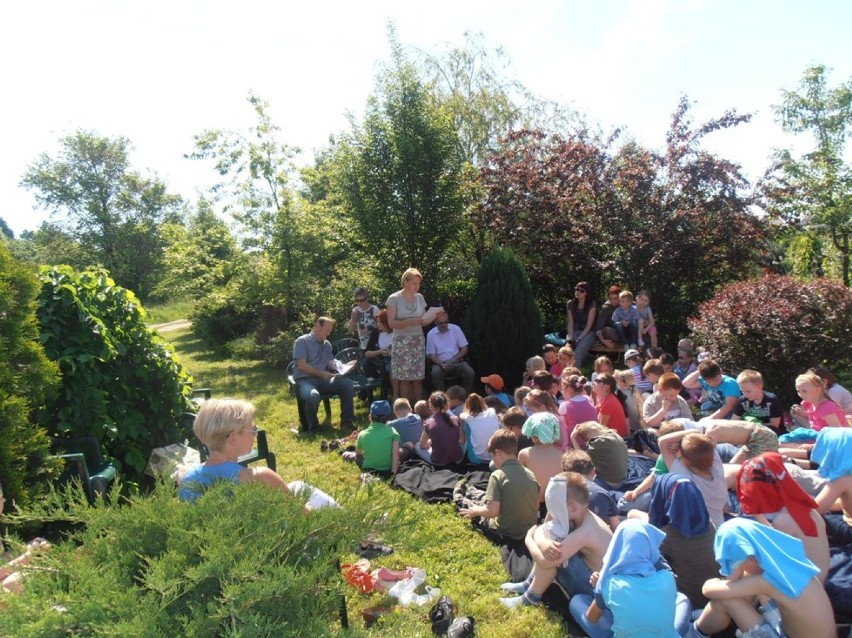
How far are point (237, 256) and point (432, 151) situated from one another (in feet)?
22.0

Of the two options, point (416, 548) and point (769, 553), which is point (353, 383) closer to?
point (769, 553)

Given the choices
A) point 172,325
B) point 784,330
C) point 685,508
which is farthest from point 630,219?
point 172,325

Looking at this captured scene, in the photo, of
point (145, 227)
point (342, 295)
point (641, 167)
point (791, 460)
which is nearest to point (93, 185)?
point (145, 227)

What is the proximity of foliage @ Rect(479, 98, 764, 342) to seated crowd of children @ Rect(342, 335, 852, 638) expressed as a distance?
3861 millimetres

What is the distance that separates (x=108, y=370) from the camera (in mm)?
5078

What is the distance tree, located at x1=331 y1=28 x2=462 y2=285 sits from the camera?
10.1 meters

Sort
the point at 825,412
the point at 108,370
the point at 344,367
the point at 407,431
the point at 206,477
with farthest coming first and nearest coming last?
1. the point at 344,367
2. the point at 407,431
3. the point at 825,412
4. the point at 108,370
5. the point at 206,477

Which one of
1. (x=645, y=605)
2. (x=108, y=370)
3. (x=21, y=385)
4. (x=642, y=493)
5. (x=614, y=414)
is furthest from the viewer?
(x=614, y=414)

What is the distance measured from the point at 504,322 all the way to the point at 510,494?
4.48 metres

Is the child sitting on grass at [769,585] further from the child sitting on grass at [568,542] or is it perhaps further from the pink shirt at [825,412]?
the pink shirt at [825,412]

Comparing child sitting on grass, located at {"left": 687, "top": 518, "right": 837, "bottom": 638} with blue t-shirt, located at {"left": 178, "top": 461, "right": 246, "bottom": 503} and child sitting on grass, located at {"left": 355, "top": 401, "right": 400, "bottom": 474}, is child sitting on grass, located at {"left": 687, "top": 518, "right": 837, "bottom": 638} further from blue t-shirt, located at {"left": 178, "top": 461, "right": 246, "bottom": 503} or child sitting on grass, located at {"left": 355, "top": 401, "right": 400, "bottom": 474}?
child sitting on grass, located at {"left": 355, "top": 401, "right": 400, "bottom": 474}

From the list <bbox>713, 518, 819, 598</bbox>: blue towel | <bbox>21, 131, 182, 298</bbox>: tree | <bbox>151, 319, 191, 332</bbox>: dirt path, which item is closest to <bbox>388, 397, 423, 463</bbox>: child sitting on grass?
<bbox>713, 518, 819, 598</bbox>: blue towel

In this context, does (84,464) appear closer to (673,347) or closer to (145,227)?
(673,347)

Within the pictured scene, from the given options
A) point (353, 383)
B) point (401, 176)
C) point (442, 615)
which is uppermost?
point (401, 176)
